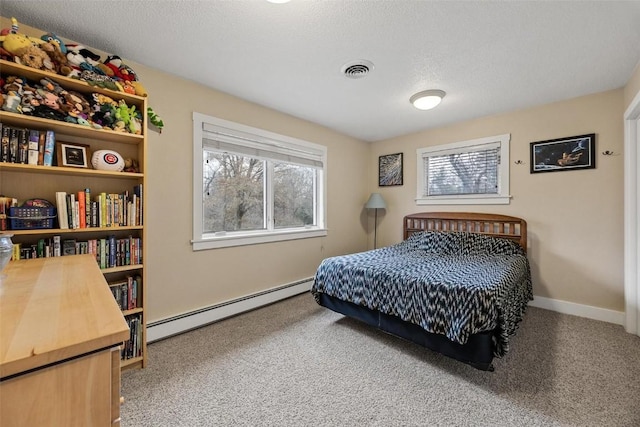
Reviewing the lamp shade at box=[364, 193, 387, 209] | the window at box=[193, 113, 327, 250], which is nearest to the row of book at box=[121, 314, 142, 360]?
the window at box=[193, 113, 327, 250]

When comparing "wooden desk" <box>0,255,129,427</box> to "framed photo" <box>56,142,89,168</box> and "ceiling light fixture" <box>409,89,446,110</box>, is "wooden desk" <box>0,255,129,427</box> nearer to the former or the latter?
"framed photo" <box>56,142,89,168</box>

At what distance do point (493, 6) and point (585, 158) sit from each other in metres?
2.23

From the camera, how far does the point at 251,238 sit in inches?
118

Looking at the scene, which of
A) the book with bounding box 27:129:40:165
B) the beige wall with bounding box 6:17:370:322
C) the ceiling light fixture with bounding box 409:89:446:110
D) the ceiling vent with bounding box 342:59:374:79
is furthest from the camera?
the ceiling light fixture with bounding box 409:89:446:110

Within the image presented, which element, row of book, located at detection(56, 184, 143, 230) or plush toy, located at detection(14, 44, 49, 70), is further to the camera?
row of book, located at detection(56, 184, 143, 230)

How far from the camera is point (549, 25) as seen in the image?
1.72 metres

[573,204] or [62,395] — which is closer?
[62,395]

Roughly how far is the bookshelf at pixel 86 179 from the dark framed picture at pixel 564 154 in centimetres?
392

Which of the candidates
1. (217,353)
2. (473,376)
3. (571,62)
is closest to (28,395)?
(217,353)

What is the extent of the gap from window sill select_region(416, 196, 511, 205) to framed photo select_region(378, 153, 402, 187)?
0.53 meters

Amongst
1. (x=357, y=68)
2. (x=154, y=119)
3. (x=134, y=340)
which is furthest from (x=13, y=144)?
(x=357, y=68)

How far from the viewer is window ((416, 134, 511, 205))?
130 inches

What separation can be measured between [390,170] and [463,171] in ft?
3.51

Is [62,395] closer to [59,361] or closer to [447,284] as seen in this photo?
[59,361]
